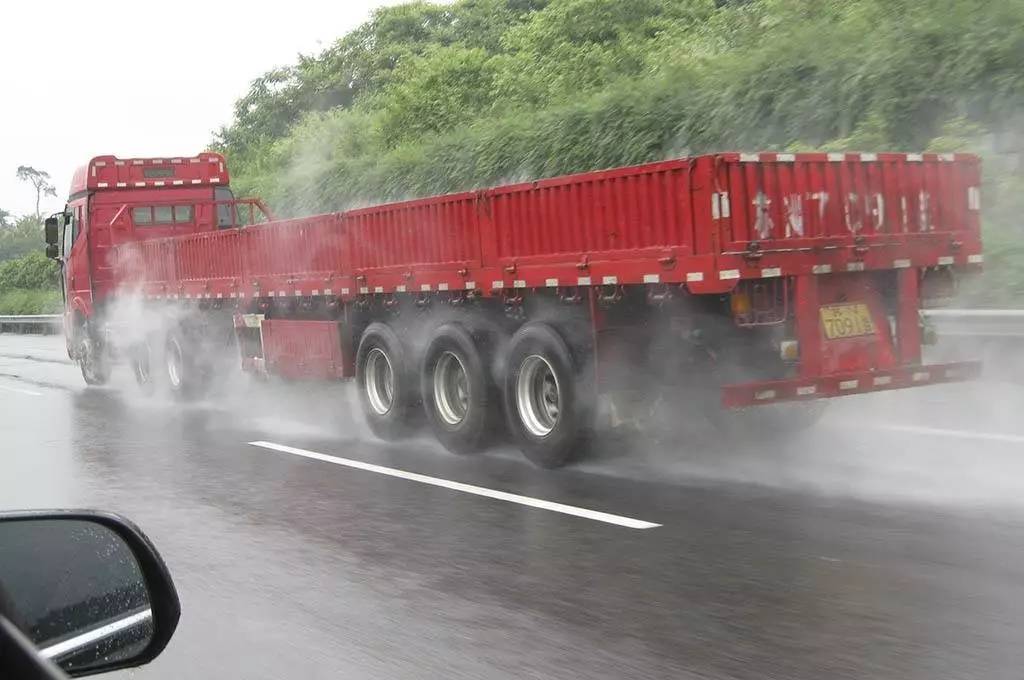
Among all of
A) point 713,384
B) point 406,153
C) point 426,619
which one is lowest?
point 426,619

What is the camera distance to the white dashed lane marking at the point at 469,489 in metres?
7.75

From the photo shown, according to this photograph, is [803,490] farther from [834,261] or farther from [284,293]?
[284,293]

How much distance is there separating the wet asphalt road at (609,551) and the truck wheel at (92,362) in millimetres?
7900

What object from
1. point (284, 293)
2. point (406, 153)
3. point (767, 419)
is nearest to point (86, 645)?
point (767, 419)

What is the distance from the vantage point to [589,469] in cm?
968

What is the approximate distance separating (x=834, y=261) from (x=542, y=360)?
2289mm

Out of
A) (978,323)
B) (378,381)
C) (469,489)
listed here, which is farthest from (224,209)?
(978,323)

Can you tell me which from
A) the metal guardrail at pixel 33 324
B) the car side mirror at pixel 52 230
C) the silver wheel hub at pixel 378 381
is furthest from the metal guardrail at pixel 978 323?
the metal guardrail at pixel 33 324

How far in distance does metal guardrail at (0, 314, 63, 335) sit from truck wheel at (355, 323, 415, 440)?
1255 inches

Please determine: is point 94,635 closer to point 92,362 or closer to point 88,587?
point 88,587

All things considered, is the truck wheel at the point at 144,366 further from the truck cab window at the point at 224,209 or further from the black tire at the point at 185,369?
the truck cab window at the point at 224,209

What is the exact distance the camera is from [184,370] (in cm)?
1744

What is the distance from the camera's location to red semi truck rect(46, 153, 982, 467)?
8.70 metres

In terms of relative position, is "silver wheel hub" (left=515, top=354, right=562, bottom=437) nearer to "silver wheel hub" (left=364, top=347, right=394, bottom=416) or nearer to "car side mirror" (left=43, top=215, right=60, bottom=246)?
"silver wheel hub" (left=364, top=347, right=394, bottom=416)
